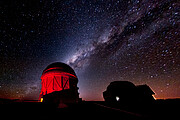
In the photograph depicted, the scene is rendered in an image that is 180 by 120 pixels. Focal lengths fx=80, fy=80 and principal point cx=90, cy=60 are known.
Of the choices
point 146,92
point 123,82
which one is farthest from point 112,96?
point 146,92

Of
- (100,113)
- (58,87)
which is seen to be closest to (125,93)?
(58,87)

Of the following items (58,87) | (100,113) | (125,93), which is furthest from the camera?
(125,93)

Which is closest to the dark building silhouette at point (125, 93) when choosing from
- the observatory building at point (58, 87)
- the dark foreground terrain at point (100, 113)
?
the observatory building at point (58, 87)

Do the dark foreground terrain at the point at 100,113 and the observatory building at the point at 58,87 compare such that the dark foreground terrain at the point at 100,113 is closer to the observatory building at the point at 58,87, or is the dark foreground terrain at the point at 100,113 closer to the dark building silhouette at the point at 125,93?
the observatory building at the point at 58,87

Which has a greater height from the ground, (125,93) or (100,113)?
(100,113)

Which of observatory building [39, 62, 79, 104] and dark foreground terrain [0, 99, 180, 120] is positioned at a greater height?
observatory building [39, 62, 79, 104]

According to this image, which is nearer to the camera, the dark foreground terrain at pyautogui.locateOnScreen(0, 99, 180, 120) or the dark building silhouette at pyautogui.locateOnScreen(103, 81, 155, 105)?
the dark foreground terrain at pyautogui.locateOnScreen(0, 99, 180, 120)

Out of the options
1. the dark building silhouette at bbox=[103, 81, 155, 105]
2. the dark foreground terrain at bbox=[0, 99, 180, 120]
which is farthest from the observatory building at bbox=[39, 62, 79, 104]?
the dark foreground terrain at bbox=[0, 99, 180, 120]

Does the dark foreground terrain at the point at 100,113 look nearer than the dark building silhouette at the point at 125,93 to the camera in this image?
Yes

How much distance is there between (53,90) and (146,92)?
16.1 m

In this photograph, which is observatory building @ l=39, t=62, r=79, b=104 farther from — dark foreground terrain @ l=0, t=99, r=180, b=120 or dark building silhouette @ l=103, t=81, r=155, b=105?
dark foreground terrain @ l=0, t=99, r=180, b=120

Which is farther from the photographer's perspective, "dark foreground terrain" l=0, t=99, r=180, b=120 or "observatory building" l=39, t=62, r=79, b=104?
"observatory building" l=39, t=62, r=79, b=104

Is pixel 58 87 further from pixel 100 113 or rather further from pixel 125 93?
pixel 100 113

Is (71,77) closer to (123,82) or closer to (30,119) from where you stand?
(123,82)
